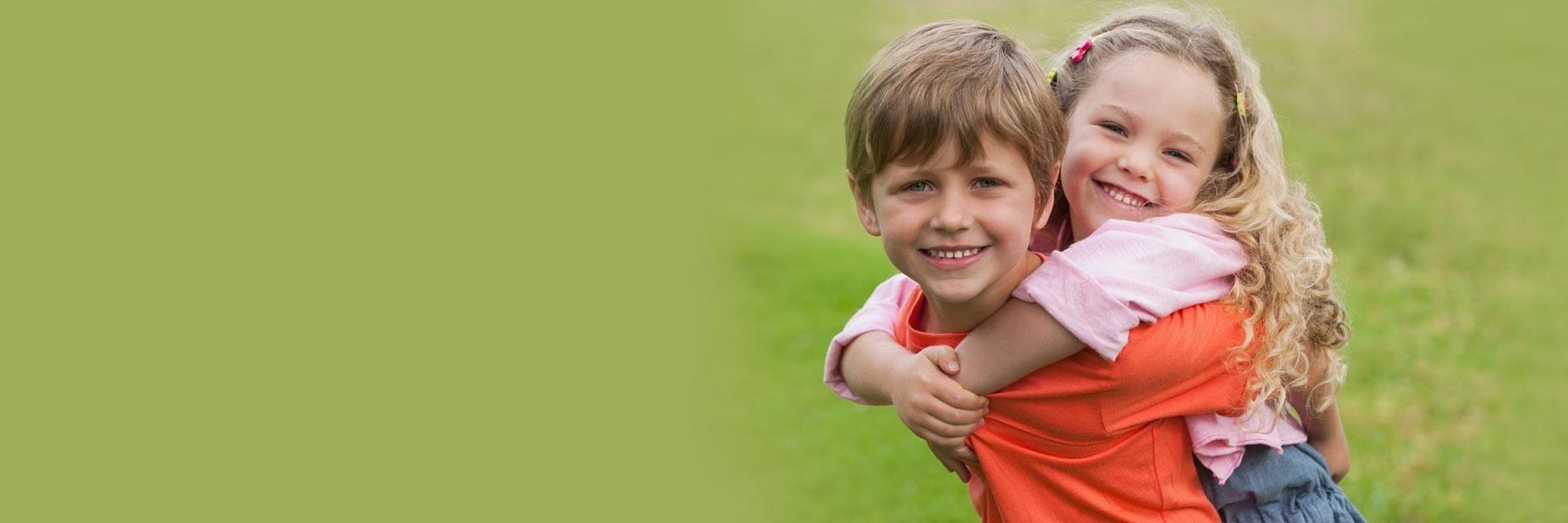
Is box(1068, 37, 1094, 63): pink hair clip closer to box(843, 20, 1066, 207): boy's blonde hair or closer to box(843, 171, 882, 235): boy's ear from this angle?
box(843, 20, 1066, 207): boy's blonde hair

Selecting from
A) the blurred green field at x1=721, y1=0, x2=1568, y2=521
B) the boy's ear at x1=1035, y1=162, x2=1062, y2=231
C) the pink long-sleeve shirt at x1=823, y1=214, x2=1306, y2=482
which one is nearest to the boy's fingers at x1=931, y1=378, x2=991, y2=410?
the pink long-sleeve shirt at x1=823, y1=214, x2=1306, y2=482

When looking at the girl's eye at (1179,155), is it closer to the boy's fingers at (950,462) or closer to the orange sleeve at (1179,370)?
the orange sleeve at (1179,370)

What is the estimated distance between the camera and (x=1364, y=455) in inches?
284

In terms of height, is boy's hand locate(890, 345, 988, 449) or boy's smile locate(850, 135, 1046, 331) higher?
boy's smile locate(850, 135, 1046, 331)

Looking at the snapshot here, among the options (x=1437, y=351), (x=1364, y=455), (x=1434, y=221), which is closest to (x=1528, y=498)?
(x=1364, y=455)

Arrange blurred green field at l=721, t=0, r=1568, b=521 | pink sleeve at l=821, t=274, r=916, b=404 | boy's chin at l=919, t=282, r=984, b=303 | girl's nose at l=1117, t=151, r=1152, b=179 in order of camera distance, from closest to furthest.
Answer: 1. boy's chin at l=919, t=282, r=984, b=303
2. girl's nose at l=1117, t=151, r=1152, b=179
3. pink sleeve at l=821, t=274, r=916, b=404
4. blurred green field at l=721, t=0, r=1568, b=521

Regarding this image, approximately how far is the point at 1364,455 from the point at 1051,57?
3944mm

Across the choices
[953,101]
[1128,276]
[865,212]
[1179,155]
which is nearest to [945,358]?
[865,212]

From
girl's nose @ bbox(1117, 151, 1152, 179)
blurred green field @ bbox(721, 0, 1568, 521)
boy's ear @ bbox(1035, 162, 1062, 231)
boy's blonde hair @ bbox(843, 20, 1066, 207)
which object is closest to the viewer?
boy's blonde hair @ bbox(843, 20, 1066, 207)

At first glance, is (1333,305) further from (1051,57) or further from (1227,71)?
(1051,57)

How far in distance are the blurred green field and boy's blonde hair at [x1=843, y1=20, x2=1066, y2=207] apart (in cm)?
41

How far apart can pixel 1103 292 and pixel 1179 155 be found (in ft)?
1.99

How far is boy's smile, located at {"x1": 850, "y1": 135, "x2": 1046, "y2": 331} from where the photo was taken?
3.09 meters

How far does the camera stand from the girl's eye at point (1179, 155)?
348cm
